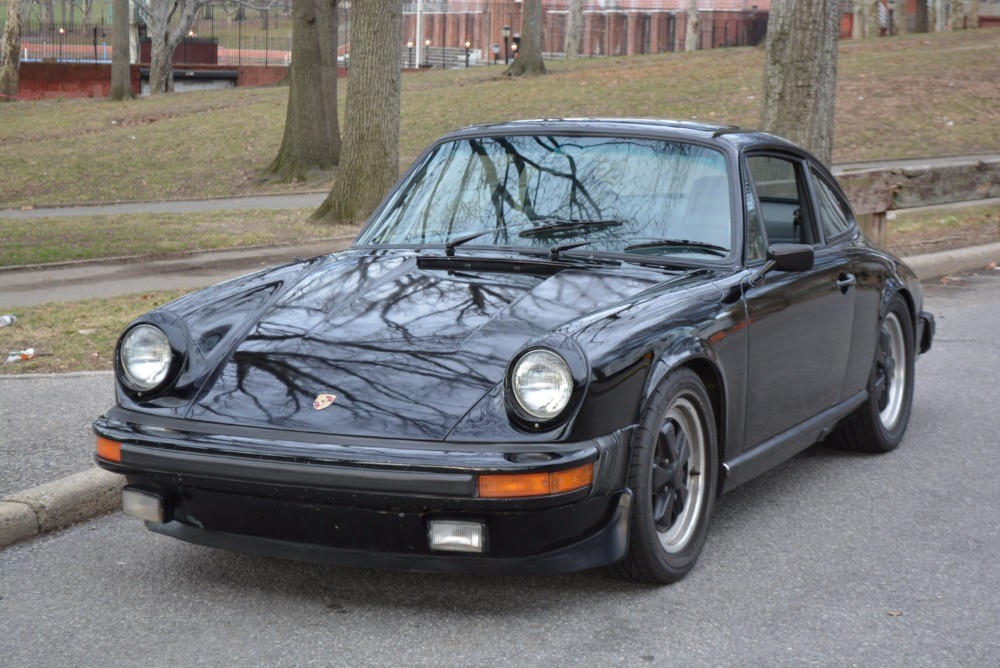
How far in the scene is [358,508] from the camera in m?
3.66

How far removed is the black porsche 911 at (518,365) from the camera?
368cm

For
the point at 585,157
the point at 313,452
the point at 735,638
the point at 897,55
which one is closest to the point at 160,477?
the point at 313,452

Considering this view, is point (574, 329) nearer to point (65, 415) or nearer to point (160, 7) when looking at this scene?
point (65, 415)

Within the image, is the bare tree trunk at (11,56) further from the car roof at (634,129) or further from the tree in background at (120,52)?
the car roof at (634,129)

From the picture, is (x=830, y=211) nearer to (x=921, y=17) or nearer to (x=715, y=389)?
(x=715, y=389)

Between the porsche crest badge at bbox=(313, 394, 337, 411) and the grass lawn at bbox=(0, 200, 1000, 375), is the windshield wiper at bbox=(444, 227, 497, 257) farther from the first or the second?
the grass lawn at bbox=(0, 200, 1000, 375)

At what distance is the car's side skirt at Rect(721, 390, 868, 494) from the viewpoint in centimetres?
456

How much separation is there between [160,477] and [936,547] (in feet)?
8.92

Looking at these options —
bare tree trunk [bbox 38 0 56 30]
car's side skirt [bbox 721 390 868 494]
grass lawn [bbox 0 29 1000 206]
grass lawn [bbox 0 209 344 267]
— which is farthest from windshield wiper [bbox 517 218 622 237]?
bare tree trunk [bbox 38 0 56 30]

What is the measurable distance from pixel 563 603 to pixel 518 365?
0.81 meters

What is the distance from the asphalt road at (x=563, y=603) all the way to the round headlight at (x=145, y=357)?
683 millimetres

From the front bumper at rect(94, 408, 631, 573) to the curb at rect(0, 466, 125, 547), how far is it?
3.28 ft

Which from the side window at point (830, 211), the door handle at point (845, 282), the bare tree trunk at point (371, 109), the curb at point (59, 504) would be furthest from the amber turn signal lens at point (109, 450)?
the bare tree trunk at point (371, 109)

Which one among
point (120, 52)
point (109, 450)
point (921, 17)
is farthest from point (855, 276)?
point (921, 17)
